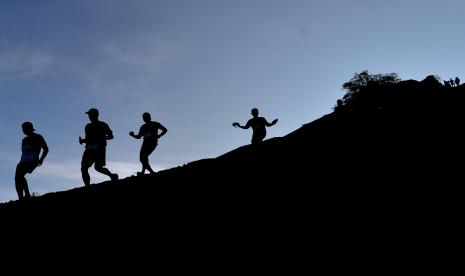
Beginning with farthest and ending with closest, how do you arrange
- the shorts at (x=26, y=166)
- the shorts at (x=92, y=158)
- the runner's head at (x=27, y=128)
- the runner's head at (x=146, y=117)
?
the runner's head at (x=146, y=117), the runner's head at (x=27, y=128), the shorts at (x=92, y=158), the shorts at (x=26, y=166)

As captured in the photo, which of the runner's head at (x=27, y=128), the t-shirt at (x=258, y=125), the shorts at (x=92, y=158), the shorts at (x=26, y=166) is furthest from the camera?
the t-shirt at (x=258, y=125)

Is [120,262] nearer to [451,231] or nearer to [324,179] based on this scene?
[324,179]

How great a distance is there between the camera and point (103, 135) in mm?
10438

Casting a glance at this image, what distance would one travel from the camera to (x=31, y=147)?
33.7 ft

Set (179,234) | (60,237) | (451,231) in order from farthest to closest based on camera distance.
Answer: (60,237) < (179,234) < (451,231)

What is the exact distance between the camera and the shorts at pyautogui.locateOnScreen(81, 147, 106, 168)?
1025cm

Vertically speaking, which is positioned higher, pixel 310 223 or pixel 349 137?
pixel 349 137

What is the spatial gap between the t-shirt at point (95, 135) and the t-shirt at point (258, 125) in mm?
6321

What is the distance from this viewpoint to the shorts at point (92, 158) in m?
10.2

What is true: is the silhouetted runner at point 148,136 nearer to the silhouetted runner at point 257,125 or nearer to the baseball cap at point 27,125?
the baseball cap at point 27,125

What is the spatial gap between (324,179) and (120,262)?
3383mm

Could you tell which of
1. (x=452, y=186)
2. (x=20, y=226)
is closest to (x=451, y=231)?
(x=452, y=186)

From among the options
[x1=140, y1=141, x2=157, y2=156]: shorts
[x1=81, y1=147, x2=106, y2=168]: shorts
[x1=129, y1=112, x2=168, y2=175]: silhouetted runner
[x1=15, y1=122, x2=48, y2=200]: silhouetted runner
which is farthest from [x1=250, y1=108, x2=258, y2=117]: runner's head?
[x1=15, y1=122, x2=48, y2=200]: silhouetted runner

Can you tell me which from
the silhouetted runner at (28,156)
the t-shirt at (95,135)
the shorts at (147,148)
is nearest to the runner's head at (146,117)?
the shorts at (147,148)
